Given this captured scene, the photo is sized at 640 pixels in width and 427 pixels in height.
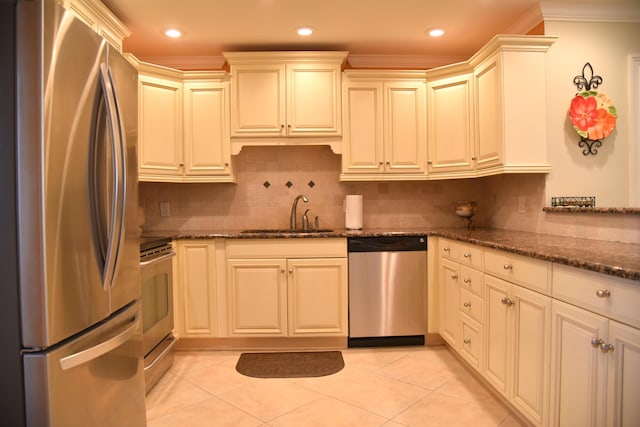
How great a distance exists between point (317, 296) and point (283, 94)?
5.31 feet

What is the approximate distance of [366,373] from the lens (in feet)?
8.45

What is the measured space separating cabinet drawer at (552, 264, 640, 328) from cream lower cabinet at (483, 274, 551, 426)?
0.42ft

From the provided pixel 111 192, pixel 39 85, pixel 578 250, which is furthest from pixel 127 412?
pixel 578 250

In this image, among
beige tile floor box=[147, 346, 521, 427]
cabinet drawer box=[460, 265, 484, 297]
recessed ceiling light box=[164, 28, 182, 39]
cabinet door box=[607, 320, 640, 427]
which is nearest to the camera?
cabinet door box=[607, 320, 640, 427]

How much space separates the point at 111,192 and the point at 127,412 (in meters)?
0.85

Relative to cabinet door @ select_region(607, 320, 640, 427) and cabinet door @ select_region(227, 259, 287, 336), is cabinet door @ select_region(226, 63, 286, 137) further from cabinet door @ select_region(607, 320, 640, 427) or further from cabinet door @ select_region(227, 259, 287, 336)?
cabinet door @ select_region(607, 320, 640, 427)

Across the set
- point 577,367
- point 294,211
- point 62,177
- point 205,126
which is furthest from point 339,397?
point 205,126

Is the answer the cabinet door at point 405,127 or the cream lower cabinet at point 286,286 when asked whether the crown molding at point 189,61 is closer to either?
the cabinet door at point 405,127

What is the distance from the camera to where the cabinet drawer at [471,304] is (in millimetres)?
2282

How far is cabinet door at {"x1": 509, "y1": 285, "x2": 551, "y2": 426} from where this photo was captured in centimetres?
164

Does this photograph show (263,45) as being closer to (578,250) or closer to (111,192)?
(111,192)

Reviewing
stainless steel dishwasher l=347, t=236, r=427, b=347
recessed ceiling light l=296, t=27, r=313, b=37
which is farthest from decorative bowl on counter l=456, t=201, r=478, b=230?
recessed ceiling light l=296, t=27, r=313, b=37

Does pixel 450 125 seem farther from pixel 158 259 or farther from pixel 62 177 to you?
pixel 62 177

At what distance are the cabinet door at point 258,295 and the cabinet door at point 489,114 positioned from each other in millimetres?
1681
